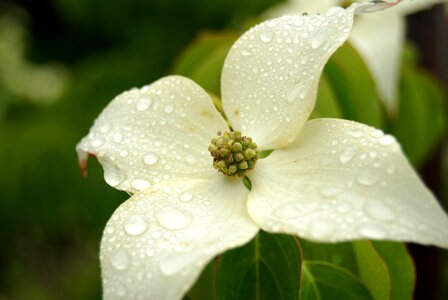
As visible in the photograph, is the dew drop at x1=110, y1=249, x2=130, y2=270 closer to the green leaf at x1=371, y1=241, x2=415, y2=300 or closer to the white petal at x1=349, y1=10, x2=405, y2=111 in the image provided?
the green leaf at x1=371, y1=241, x2=415, y2=300

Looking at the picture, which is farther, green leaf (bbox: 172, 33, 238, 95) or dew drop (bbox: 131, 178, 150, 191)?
green leaf (bbox: 172, 33, 238, 95)

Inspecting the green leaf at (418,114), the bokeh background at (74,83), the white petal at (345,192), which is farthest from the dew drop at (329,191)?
the bokeh background at (74,83)

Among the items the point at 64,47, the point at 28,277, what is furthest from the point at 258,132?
the point at 28,277

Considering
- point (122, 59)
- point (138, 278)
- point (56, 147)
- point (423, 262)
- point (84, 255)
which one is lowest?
point (84, 255)

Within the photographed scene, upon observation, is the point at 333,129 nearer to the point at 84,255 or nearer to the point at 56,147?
the point at 56,147

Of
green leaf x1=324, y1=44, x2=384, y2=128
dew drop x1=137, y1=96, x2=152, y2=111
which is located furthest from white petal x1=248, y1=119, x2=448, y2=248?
green leaf x1=324, y1=44, x2=384, y2=128
